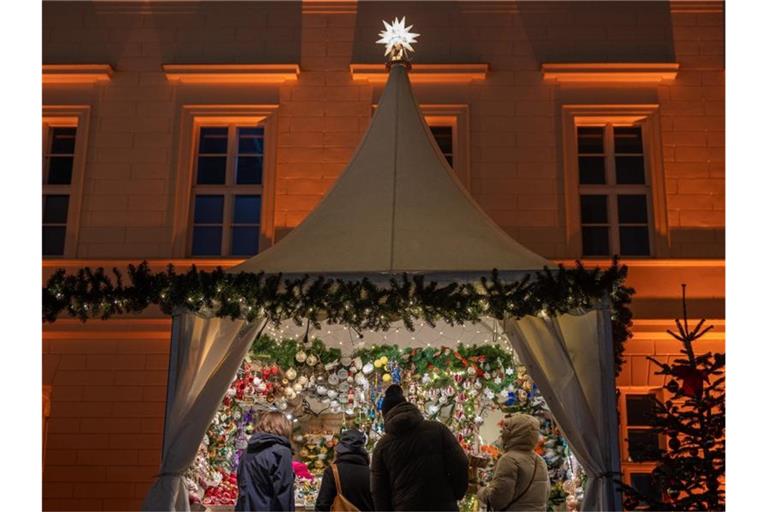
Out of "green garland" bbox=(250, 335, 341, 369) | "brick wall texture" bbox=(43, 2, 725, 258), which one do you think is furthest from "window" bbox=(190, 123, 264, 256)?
"green garland" bbox=(250, 335, 341, 369)

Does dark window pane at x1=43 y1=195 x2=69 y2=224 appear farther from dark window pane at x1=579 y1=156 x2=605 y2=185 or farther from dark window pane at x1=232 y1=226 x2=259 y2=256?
dark window pane at x1=579 y1=156 x2=605 y2=185

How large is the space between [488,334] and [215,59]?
5430 millimetres

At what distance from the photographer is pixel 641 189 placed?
12.0 m

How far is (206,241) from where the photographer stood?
12000 millimetres

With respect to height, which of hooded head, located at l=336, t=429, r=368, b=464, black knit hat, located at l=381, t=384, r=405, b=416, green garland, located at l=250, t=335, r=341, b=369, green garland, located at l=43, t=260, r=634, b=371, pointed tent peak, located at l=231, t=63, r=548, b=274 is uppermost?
pointed tent peak, located at l=231, t=63, r=548, b=274

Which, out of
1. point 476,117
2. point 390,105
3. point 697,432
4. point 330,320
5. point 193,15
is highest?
point 193,15

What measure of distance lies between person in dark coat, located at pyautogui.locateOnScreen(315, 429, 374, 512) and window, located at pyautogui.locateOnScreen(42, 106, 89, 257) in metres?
5.77

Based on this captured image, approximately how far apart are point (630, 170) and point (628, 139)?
0.40m

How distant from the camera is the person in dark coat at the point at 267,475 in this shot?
689 centimetres

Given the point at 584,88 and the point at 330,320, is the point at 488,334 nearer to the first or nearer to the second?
the point at 330,320

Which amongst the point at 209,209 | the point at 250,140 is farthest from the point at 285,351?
the point at 250,140

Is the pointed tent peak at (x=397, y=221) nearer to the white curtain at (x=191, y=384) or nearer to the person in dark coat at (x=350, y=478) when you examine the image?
the white curtain at (x=191, y=384)

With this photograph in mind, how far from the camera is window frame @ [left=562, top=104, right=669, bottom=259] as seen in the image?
1170cm

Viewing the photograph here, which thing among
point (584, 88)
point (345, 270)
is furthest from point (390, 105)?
point (584, 88)
